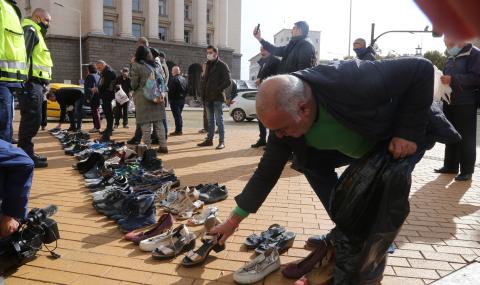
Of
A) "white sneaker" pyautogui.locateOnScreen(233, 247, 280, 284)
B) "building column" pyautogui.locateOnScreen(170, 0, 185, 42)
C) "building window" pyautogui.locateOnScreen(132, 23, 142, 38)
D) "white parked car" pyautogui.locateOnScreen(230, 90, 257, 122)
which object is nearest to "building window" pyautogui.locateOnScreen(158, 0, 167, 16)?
"building column" pyautogui.locateOnScreen(170, 0, 185, 42)

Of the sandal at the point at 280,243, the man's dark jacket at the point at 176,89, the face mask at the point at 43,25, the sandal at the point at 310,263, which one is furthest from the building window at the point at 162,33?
the sandal at the point at 310,263

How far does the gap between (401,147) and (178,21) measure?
53.4m

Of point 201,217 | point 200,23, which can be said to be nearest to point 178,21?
point 200,23

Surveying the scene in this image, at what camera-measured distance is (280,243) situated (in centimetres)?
305

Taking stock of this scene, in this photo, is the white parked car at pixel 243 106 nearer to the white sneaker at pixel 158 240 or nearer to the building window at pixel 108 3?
the white sneaker at pixel 158 240

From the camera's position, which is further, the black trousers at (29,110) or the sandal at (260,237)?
the black trousers at (29,110)

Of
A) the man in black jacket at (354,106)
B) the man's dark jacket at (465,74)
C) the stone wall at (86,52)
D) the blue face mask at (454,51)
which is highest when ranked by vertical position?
the stone wall at (86,52)

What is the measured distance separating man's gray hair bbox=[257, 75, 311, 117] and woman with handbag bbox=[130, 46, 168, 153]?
203 inches

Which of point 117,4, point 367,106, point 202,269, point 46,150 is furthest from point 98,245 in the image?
point 117,4

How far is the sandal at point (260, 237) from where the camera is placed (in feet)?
10.2

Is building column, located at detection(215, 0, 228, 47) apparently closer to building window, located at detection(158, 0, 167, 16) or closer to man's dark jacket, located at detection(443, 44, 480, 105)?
building window, located at detection(158, 0, 167, 16)

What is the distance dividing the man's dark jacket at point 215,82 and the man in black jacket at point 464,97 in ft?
13.3

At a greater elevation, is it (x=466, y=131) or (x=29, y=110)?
(x=29, y=110)

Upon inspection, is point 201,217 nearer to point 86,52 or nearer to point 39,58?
point 39,58
